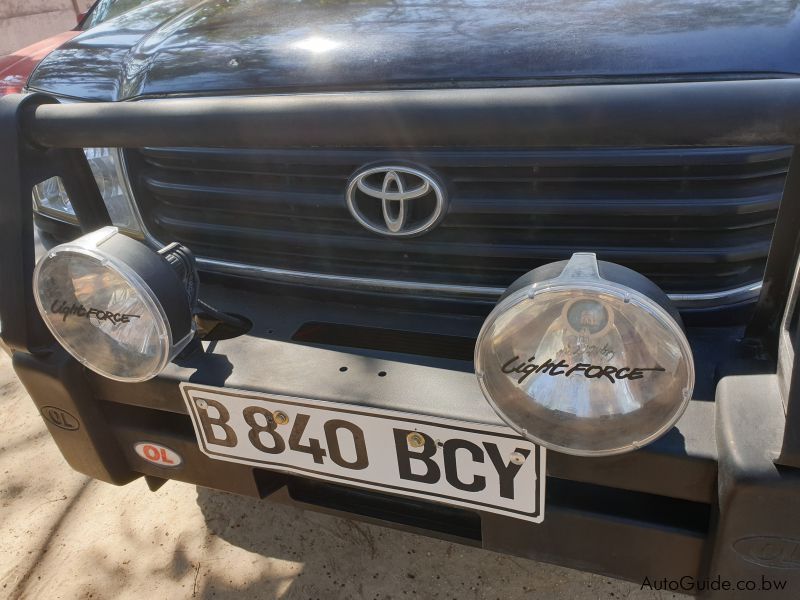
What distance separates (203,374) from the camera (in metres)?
1.44

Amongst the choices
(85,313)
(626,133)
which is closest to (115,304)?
(85,313)

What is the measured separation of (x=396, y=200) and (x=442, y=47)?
333 mm

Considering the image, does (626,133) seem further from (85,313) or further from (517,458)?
(85,313)

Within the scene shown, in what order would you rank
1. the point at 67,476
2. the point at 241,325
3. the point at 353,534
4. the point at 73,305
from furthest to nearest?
the point at 67,476, the point at 353,534, the point at 241,325, the point at 73,305

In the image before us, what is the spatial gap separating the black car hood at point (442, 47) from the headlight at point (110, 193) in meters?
0.17

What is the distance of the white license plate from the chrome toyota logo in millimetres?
387

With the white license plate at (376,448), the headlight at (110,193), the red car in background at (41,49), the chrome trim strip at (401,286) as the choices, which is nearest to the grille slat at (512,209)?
the chrome trim strip at (401,286)

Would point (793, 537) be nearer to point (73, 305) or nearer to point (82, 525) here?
point (73, 305)

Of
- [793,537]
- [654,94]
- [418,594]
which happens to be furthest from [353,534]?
[654,94]

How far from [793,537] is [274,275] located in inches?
47.9

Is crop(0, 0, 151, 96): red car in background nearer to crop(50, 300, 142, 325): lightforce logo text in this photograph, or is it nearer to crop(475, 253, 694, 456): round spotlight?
crop(50, 300, 142, 325): lightforce logo text

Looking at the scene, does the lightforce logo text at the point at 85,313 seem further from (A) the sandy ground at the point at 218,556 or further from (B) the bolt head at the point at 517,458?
(A) the sandy ground at the point at 218,556

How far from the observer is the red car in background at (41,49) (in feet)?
9.87

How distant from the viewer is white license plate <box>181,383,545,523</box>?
1262 mm
